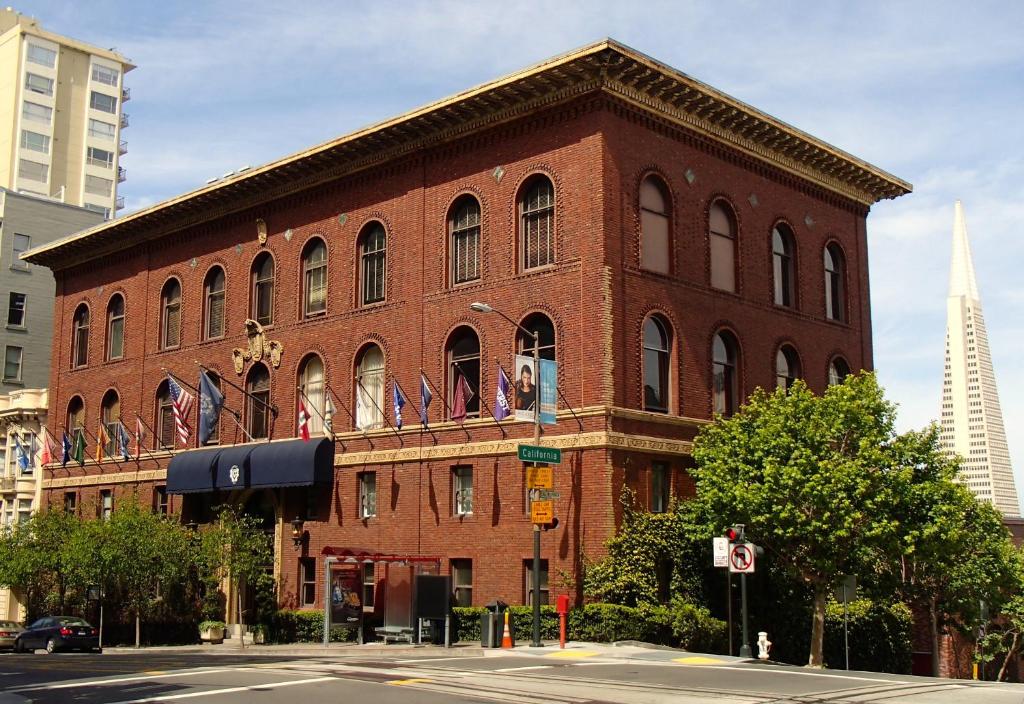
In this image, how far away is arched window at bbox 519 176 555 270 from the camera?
3869 cm

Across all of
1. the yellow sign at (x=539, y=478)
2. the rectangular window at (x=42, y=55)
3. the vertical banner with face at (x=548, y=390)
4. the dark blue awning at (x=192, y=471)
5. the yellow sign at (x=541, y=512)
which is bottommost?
the yellow sign at (x=541, y=512)

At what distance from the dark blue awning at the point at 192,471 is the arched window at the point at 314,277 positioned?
22.9ft

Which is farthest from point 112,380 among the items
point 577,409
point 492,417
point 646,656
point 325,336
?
point 646,656

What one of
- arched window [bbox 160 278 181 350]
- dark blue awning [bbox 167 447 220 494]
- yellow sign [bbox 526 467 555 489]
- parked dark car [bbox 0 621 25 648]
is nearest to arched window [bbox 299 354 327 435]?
dark blue awning [bbox 167 447 220 494]

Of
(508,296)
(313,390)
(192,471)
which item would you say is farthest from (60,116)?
(508,296)

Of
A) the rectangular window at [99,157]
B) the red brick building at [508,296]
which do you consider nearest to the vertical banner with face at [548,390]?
the red brick building at [508,296]

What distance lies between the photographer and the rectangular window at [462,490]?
39.7 metres

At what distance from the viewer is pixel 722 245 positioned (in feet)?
137

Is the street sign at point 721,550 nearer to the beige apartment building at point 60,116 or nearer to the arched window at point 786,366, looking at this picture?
the arched window at point 786,366

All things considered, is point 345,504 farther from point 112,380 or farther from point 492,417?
point 112,380

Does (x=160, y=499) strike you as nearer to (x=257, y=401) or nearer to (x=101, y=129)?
(x=257, y=401)

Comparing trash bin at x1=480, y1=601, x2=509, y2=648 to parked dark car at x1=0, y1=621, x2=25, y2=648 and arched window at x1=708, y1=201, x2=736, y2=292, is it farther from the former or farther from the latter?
parked dark car at x1=0, y1=621, x2=25, y2=648

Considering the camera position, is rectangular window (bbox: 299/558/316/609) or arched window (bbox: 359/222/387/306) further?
rectangular window (bbox: 299/558/316/609)

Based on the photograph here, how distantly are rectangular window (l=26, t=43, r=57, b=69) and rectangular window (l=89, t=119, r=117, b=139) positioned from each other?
19.9 ft
